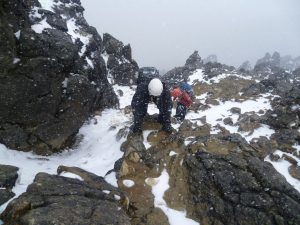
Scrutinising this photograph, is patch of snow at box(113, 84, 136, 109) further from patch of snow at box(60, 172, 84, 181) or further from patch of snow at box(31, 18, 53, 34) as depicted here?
patch of snow at box(60, 172, 84, 181)

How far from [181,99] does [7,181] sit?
Answer: 8.37 m

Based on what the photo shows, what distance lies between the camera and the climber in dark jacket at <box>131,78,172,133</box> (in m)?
10.4

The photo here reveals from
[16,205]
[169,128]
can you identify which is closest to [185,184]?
[169,128]

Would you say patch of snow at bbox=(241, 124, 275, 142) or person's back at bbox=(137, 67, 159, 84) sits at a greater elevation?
person's back at bbox=(137, 67, 159, 84)

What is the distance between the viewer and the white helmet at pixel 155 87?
1029 centimetres

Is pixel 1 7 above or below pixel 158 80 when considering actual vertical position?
above

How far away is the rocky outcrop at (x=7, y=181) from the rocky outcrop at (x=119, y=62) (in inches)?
726

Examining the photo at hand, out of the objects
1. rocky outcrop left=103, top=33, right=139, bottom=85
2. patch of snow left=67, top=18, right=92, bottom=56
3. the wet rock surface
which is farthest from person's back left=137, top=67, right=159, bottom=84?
rocky outcrop left=103, top=33, right=139, bottom=85

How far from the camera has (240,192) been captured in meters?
7.75

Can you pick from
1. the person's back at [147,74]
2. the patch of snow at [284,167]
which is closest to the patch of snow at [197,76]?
the person's back at [147,74]

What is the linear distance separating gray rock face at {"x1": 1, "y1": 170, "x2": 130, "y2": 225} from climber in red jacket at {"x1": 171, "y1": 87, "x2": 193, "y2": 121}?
6912 millimetres

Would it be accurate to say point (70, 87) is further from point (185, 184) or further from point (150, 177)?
point (185, 184)

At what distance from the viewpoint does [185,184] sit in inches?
342

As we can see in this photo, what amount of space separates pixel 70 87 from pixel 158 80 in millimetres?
4428
